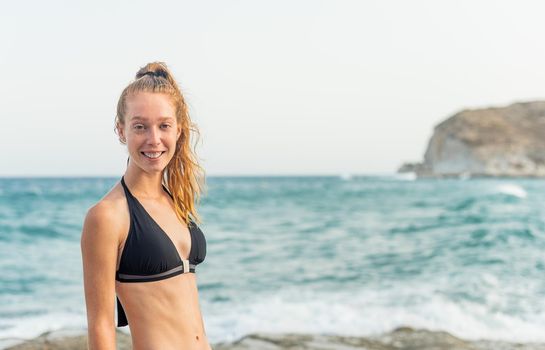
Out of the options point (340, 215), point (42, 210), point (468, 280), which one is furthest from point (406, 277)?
point (42, 210)

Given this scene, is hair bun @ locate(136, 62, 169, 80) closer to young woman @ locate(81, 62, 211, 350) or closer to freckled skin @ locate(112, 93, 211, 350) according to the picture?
young woman @ locate(81, 62, 211, 350)

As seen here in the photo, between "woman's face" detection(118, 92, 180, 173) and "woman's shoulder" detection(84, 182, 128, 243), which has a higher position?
"woman's face" detection(118, 92, 180, 173)

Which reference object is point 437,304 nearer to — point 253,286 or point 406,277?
point 406,277

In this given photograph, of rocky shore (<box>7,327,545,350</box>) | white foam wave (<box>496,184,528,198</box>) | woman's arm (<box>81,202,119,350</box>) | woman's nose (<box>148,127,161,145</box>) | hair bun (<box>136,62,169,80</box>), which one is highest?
hair bun (<box>136,62,169,80</box>)

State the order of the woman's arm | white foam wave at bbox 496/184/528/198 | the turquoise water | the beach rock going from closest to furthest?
1. the woman's arm
2. the turquoise water
3. white foam wave at bbox 496/184/528/198
4. the beach rock

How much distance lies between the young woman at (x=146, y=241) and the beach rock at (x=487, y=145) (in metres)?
94.4

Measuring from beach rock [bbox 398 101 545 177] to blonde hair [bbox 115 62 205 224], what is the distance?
94.2 m

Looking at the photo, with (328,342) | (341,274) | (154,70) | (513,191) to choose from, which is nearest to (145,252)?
(154,70)

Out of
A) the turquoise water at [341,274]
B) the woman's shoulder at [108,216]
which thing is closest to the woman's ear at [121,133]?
the woman's shoulder at [108,216]

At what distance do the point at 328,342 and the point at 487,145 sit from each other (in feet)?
319

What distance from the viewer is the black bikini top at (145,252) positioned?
7.48 feet

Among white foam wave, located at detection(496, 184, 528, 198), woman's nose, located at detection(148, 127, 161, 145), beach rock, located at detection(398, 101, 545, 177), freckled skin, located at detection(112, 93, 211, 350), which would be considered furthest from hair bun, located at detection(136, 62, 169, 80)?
beach rock, located at detection(398, 101, 545, 177)

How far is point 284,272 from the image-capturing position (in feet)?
44.9

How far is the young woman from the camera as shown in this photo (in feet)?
7.23
